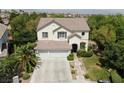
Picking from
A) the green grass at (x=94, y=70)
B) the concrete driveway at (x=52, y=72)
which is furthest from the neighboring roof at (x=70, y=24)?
the concrete driveway at (x=52, y=72)

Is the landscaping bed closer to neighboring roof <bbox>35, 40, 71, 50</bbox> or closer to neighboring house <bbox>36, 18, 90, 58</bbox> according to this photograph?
neighboring roof <bbox>35, 40, 71, 50</bbox>

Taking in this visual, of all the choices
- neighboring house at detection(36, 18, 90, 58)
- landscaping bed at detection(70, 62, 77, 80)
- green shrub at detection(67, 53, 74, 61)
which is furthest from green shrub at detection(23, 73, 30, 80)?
neighboring house at detection(36, 18, 90, 58)

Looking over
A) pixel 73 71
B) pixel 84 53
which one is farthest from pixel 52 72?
pixel 84 53

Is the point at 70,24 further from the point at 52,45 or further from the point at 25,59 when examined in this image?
the point at 25,59

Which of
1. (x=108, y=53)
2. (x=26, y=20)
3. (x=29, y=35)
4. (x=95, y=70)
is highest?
(x=26, y=20)

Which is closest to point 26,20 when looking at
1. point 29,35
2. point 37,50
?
point 29,35
